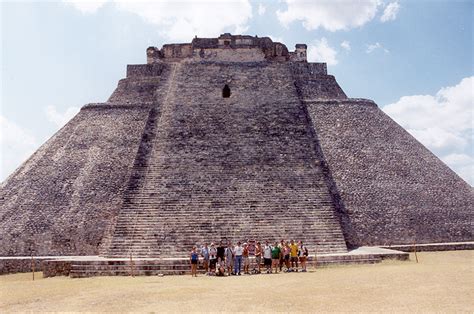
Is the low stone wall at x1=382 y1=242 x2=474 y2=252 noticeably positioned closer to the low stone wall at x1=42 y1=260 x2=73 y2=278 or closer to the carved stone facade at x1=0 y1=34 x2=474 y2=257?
the carved stone facade at x1=0 y1=34 x2=474 y2=257

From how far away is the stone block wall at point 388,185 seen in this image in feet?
45.3

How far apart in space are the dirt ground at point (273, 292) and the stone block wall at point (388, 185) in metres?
2.93

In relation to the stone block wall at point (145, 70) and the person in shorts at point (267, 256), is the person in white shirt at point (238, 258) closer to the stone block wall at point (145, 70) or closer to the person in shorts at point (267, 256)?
the person in shorts at point (267, 256)

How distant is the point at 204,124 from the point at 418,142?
7858mm

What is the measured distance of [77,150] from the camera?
1593cm

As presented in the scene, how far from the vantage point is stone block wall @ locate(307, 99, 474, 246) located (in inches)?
544

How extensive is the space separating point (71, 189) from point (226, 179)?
4643 millimetres

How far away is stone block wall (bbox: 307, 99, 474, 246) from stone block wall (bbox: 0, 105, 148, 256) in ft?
22.1

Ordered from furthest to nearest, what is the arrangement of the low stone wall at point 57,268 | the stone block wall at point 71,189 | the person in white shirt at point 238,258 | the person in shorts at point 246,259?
the stone block wall at point 71,189 → the low stone wall at point 57,268 → the person in shorts at point 246,259 → the person in white shirt at point 238,258

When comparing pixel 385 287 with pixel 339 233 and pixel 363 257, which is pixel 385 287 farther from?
pixel 339 233

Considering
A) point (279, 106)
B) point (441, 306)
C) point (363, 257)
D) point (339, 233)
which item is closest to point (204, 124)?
point (279, 106)

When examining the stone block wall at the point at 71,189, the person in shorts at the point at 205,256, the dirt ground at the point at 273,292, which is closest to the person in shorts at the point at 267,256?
the dirt ground at the point at 273,292

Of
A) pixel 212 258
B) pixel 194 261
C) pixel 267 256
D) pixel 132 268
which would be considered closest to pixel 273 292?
pixel 267 256

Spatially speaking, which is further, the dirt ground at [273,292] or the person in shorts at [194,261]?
the person in shorts at [194,261]
